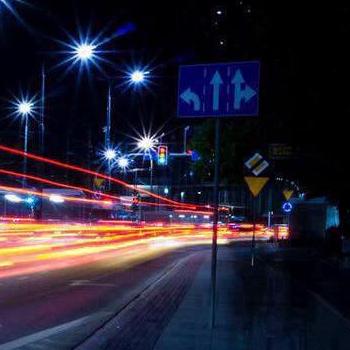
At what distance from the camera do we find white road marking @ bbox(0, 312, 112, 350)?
984cm

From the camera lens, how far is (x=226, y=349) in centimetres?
923

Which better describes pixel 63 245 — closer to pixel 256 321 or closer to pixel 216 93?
pixel 256 321

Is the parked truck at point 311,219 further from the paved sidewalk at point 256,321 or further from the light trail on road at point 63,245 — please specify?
the paved sidewalk at point 256,321

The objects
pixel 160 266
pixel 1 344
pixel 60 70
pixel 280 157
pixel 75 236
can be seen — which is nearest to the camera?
pixel 1 344

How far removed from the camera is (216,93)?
1075 centimetres

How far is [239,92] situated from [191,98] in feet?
2.30

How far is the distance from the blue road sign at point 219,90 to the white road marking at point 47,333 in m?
3.63

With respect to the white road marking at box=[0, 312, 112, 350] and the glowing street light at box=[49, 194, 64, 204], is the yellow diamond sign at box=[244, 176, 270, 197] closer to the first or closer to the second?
the white road marking at box=[0, 312, 112, 350]

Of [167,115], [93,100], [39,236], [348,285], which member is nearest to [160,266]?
[348,285]

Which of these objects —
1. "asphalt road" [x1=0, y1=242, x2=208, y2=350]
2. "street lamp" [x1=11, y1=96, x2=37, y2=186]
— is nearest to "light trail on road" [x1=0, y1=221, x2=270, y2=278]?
"asphalt road" [x1=0, y1=242, x2=208, y2=350]

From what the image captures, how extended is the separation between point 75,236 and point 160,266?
1577 centimetres

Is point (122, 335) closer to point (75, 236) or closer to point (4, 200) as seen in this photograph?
point (75, 236)

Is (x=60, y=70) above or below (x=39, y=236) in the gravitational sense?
above

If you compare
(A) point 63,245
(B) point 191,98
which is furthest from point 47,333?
(A) point 63,245
